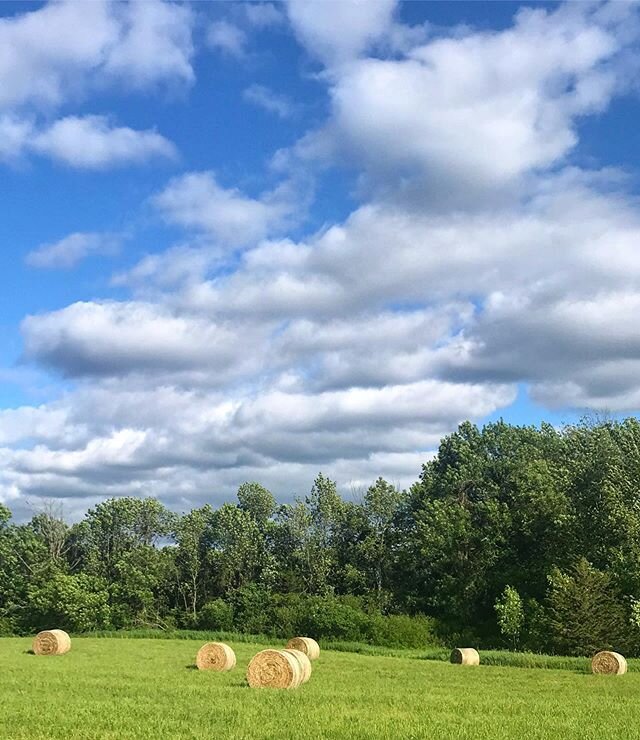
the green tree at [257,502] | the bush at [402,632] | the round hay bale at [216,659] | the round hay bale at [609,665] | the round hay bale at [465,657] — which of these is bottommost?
the bush at [402,632]

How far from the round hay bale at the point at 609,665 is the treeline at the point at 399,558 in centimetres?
949

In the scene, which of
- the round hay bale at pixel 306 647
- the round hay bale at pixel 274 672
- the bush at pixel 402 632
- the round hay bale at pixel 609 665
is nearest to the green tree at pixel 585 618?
the round hay bale at pixel 609 665

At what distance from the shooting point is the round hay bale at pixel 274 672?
24.1m

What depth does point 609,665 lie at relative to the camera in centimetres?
3297

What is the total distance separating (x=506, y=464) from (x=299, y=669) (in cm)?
4590

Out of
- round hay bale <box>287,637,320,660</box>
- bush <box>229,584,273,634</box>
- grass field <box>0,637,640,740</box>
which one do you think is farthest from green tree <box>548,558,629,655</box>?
bush <box>229,584,273,634</box>

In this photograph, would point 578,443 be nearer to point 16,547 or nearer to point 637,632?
point 637,632

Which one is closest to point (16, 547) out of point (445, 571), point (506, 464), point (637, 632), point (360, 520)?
point (360, 520)

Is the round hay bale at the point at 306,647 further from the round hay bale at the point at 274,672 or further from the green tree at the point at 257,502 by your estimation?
the green tree at the point at 257,502

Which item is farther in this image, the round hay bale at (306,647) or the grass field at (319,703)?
the round hay bale at (306,647)

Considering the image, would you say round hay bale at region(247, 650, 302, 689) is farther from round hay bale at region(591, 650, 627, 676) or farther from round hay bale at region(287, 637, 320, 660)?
round hay bale at region(287, 637, 320, 660)

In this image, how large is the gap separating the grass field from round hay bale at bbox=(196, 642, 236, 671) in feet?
2.37

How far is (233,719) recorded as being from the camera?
57.9 feet

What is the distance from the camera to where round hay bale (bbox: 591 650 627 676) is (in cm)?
3275
